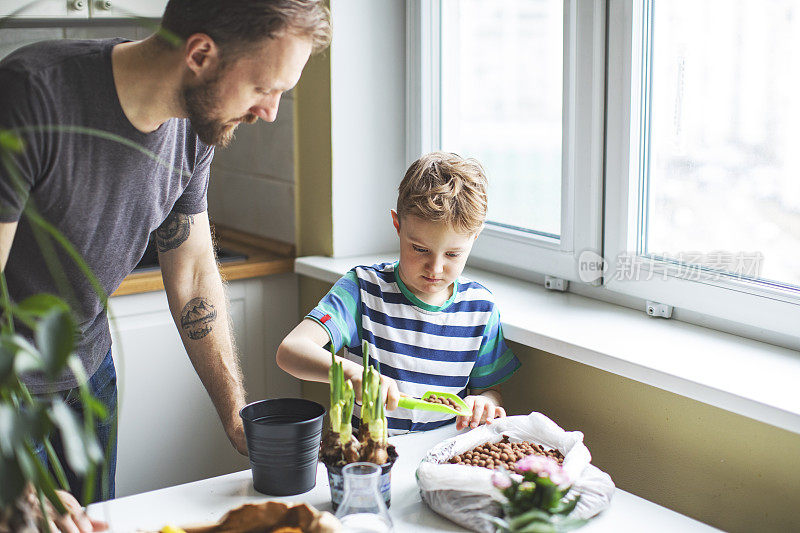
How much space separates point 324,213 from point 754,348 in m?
1.15

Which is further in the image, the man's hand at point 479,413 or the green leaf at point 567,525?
the man's hand at point 479,413

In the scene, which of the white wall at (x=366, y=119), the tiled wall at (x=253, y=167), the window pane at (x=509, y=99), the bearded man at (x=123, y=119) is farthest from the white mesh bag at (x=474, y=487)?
the tiled wall at (x=253, y=167)

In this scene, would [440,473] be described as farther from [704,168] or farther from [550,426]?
[704,168]

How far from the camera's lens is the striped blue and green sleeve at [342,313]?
5.15 ft

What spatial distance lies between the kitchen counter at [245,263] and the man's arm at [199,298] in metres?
0.31

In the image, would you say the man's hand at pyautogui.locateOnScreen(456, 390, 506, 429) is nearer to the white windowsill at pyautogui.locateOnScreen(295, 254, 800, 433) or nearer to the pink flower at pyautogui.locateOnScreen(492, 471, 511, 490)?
the white windowsill at pyautogui.locateOnScreen(295, 254, 800, 433)

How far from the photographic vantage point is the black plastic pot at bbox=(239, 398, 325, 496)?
3.97ft

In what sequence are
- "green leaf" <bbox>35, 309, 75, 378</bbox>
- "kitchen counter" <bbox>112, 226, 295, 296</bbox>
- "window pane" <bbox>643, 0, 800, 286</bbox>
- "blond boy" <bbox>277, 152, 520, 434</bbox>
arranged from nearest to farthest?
"green leaf" <bbox>35, 309, 75, 378</bbox>, "window pane" <bbox>643, 0, 800, 286</bbox>, "blond boy" <bbox>277, 152, 520, 434</bbox>, "kitchen counter" <bbox>112, 226, 295, 296</bbox>

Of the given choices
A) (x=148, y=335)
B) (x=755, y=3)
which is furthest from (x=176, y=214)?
(x=755, y=3)

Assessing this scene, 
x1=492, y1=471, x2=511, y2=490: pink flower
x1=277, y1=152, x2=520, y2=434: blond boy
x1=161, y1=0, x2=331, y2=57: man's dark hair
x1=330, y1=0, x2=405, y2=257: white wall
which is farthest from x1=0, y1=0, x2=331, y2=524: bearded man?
x1=330, y1=0, x2=405, y2=257: white wall

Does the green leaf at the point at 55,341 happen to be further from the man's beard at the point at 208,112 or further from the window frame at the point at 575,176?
the window frame at the point at 575,176

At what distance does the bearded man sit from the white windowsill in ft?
1.95

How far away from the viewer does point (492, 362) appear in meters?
1.65

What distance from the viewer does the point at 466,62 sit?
6.96ft
